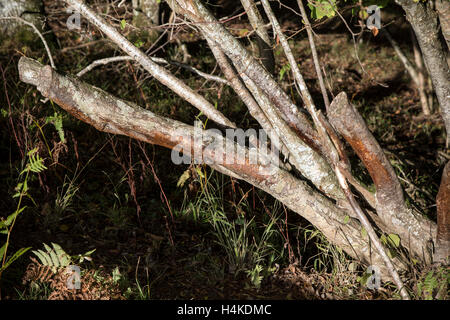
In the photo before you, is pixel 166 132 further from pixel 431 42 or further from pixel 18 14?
pixel 18 14

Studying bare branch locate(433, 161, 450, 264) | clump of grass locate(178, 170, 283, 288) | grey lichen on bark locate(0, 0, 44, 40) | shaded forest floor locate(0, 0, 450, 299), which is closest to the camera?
bare branch locate(433, 161, 450, 264)

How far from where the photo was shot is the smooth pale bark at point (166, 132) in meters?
2.41

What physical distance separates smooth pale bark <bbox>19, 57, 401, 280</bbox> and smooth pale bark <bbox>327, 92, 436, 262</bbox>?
24 cm

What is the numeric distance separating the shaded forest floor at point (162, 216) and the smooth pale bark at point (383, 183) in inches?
8.5

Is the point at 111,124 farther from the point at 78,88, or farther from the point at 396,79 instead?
the point at 396,79

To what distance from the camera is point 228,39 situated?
7.98ft

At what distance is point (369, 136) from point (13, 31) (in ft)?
15.7

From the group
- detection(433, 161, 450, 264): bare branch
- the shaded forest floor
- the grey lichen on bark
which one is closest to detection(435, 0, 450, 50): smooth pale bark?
the shaded forest floor

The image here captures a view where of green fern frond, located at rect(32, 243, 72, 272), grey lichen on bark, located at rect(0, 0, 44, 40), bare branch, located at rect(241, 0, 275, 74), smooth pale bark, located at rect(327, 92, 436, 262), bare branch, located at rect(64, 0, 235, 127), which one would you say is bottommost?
green fern frond, located at rect(32, 243, 72, 272)

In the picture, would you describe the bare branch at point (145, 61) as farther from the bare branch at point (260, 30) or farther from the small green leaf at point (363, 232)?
the small green leaf at point (363, 232)

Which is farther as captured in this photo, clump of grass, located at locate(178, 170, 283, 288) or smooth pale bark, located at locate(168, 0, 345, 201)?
clump of grass, located at locate(178, 170, 283, 288)

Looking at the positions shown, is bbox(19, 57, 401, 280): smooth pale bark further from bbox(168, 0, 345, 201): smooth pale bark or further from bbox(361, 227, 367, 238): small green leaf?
Answer: bbox(168, 0, 345, 201): smooth pale bark

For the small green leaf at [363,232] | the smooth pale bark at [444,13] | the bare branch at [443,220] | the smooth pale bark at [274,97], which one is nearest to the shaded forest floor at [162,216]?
the bare branch at [443,220]

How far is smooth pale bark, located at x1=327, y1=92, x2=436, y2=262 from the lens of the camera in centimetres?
228
